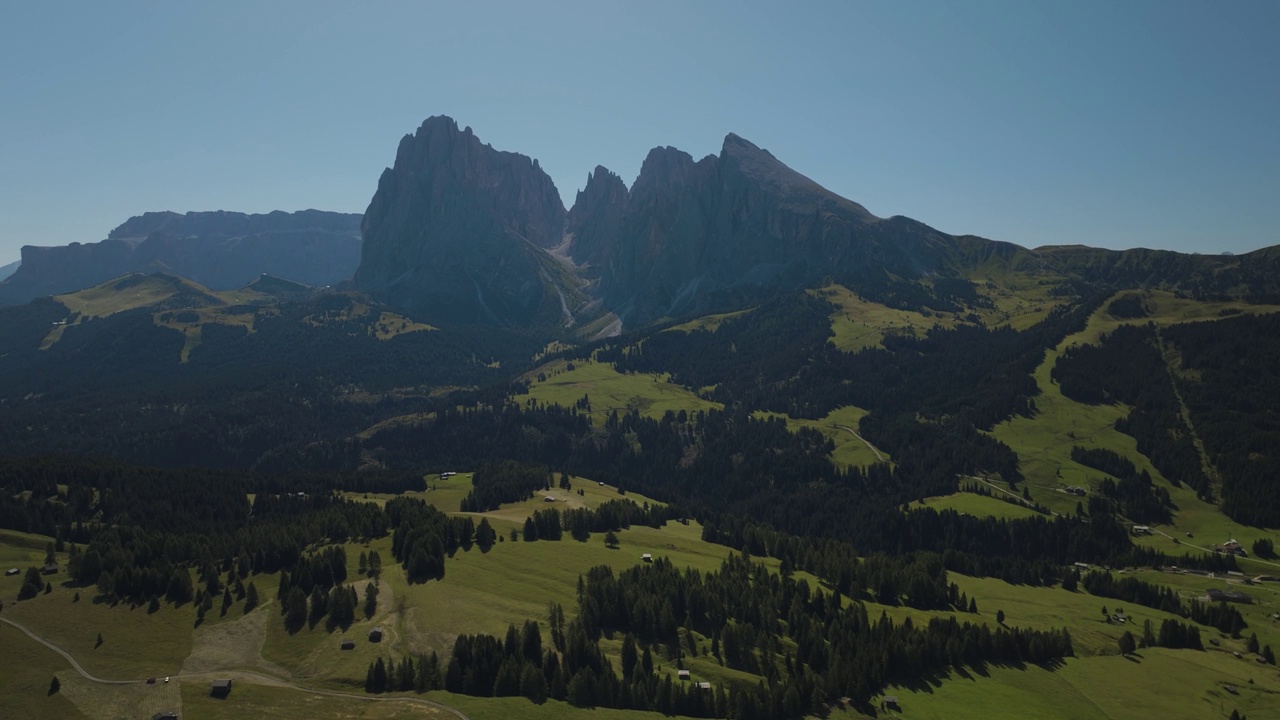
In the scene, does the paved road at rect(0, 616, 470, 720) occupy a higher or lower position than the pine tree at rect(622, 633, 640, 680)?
lower

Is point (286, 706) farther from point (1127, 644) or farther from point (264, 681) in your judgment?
point (1127, 644)

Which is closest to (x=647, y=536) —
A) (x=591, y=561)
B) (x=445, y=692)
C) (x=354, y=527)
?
(x=591, y=561)

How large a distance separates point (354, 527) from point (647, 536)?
212 feet

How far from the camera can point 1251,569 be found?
182875mm

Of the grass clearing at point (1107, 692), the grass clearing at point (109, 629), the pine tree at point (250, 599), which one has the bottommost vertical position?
the grass clearing at point (1107, 692)

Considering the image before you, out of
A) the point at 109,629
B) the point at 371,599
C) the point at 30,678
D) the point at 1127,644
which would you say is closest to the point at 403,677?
the point at 371,599

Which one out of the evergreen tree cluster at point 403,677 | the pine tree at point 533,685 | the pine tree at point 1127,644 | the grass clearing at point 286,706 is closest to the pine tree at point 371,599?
the evergreen tree cluster at point 403,677

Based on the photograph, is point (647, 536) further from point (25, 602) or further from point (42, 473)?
point (42, 473)

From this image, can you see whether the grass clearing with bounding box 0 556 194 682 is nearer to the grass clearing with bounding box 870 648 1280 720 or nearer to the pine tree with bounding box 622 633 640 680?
the pine tree with bounding box 622 633 640 680

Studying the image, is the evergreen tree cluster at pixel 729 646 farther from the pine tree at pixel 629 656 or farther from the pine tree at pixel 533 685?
the pine tree at pixel 533 685

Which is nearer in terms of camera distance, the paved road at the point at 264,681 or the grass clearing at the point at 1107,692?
the paved road at the point at 264,681

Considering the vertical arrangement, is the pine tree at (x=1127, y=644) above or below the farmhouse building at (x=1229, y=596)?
below

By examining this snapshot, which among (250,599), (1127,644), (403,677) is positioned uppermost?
(250,599)

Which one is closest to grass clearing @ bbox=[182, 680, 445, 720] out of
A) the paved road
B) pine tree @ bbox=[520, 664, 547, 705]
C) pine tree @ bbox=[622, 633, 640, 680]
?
the paved road
